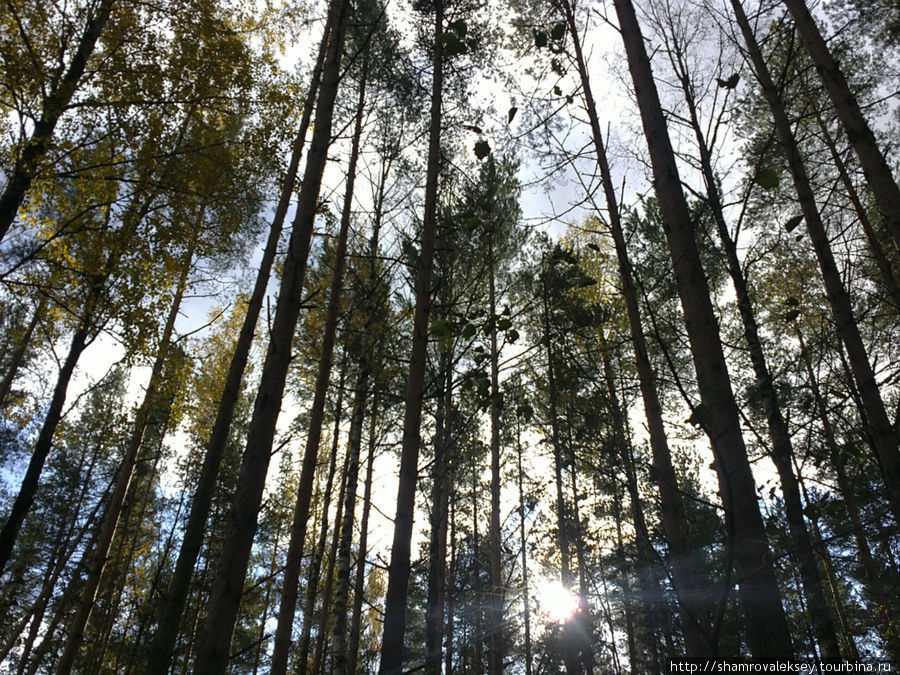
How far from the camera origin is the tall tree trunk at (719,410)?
5.64ft

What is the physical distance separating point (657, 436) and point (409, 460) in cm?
253

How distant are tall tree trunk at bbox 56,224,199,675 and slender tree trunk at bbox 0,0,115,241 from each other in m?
2.32

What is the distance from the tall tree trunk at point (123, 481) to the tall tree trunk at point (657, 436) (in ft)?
18.3

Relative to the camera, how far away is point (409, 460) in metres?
3.56

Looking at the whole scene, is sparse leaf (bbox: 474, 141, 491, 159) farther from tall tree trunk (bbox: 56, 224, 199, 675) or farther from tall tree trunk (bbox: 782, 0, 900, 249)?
tall tree trunk (bbox: 56, 224, 199, 675)

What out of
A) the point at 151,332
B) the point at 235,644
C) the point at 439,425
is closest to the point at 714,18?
the point at 439,425

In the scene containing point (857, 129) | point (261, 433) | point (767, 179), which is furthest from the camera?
point (857, 129)

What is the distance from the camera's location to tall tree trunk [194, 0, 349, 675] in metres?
2.24

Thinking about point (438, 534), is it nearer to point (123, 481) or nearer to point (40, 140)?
point (123, 481)

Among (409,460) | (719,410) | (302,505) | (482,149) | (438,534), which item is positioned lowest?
(719,410)

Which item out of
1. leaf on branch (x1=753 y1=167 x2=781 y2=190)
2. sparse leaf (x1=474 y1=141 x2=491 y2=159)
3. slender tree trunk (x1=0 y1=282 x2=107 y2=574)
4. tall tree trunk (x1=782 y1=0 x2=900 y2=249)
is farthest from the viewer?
slender tree trunk (x1=0 y1=282 x2=107 y2=574)

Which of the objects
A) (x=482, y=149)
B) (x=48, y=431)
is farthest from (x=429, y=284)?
(x=48, y=431)

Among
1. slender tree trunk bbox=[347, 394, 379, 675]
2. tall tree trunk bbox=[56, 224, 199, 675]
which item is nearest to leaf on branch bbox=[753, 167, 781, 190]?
slender tree trunk bbox=[347, 394, 379, 675]

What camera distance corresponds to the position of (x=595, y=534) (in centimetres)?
1437
